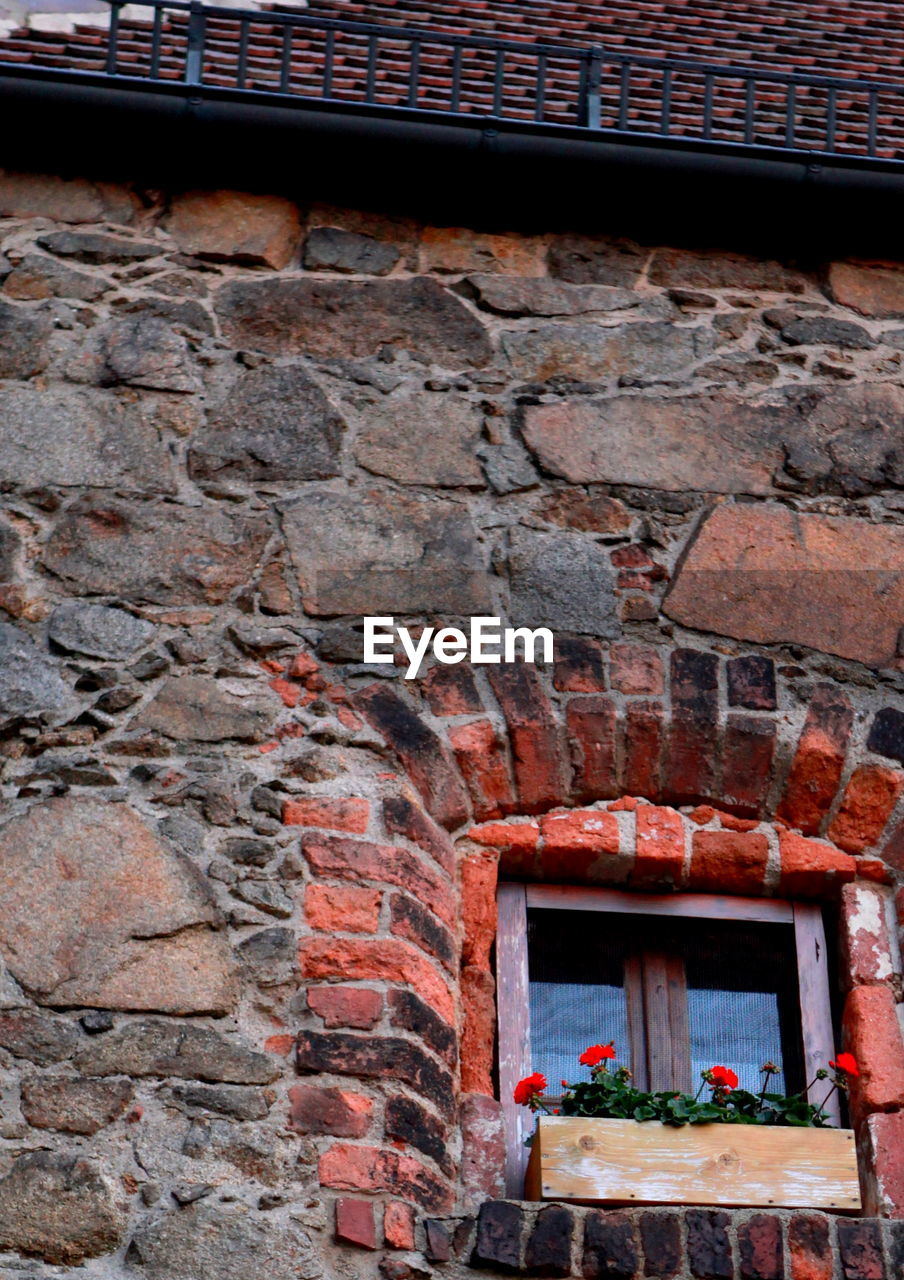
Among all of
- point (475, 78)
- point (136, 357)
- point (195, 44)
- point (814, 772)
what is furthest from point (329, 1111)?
point (475, 78)

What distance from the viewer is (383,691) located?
4305 millimetres

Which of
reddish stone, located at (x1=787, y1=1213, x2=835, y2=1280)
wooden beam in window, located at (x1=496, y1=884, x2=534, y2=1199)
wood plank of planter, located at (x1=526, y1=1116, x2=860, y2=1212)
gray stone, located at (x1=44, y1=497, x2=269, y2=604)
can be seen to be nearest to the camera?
reddish stone, located at (x1=787, y1=1213, x2=835, y2=1280)

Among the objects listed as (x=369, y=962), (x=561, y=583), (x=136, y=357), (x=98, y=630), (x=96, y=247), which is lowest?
(x=369, y=962)

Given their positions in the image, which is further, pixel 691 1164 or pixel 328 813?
pixel 328 813

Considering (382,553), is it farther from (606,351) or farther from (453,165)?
(453,165)

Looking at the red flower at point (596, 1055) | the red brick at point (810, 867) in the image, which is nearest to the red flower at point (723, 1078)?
the red flower at point (596, 1055)

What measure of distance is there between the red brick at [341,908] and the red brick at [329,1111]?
37 centimetres

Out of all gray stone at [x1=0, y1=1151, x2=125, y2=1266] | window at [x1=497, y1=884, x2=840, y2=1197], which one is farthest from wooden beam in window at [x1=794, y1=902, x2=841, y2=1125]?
gray stone at [x1=0, y1=1151, x2=125, y2=1266]

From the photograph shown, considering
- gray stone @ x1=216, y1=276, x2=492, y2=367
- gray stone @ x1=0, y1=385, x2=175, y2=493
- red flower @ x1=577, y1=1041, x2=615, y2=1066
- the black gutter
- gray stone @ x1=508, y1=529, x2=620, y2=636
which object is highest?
the black gutter

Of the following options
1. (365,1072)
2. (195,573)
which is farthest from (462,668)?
(365,1072)

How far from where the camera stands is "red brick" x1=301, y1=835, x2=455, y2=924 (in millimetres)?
4023

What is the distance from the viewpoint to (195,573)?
443 cm

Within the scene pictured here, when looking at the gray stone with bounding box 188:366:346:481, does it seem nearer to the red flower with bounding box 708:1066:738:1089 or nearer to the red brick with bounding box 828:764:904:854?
the red brick with bounding box 828:764:904:854

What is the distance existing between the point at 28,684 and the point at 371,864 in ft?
3.04
